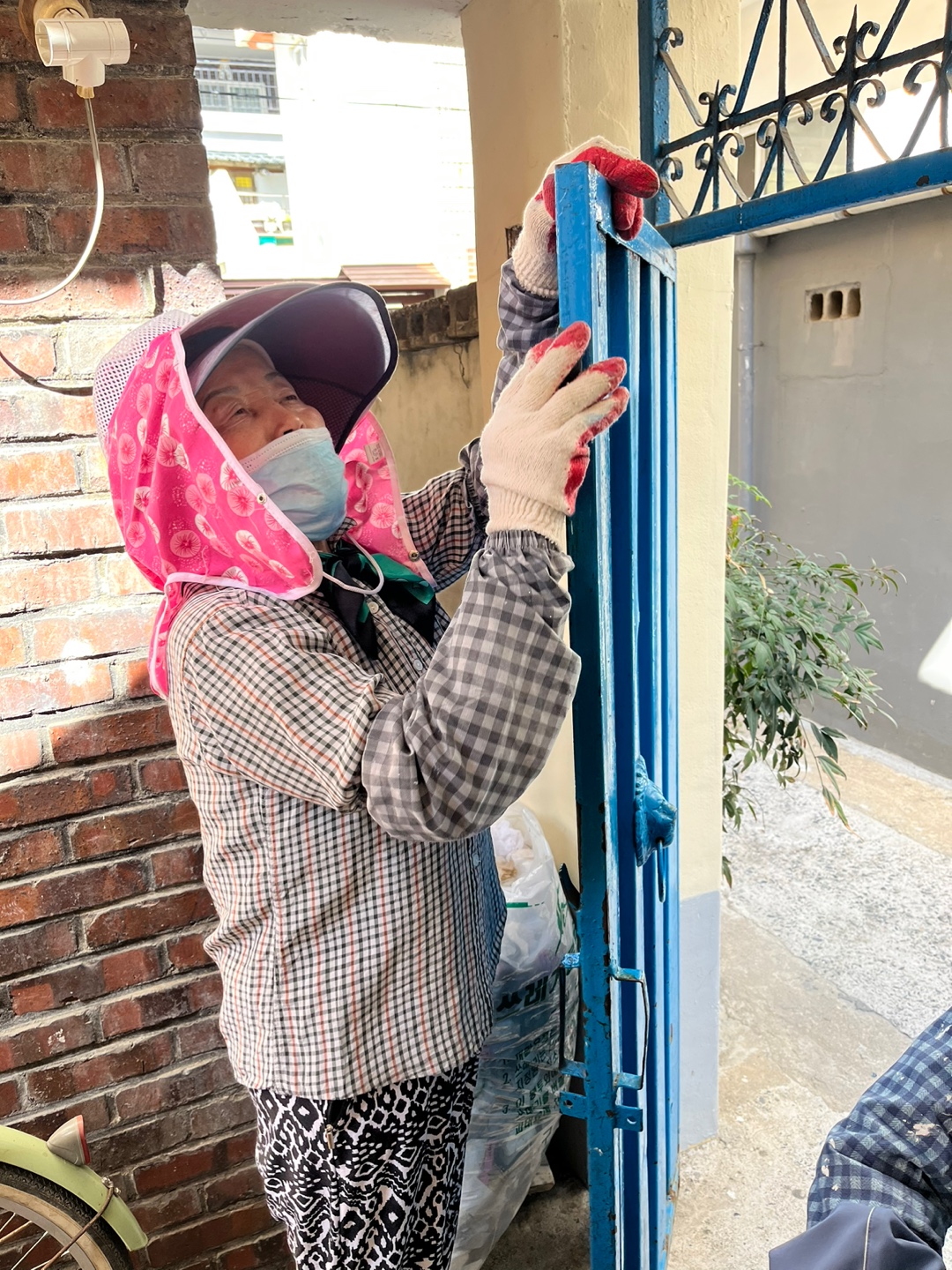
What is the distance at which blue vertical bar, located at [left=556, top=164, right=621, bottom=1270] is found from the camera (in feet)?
3.35

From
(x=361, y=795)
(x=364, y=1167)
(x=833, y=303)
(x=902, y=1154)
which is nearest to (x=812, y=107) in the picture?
(x=361, y=795)

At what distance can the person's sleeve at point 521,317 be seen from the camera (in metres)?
1.23

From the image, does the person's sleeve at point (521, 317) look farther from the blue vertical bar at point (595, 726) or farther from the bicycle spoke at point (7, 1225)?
the bicycle spoke at point (7, 1225)

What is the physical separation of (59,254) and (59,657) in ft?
2.37

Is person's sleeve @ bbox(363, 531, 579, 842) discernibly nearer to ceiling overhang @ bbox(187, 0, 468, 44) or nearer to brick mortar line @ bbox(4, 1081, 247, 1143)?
brick mortar line @ bbox(4, 1081, 247, 1143)

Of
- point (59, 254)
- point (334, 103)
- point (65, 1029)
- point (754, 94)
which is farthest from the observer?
point (334, 103)

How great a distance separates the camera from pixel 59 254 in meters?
1.60

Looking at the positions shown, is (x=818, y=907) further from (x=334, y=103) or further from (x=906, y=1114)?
(x=334, y=103)

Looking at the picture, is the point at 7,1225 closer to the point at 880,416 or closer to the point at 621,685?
the point at 621,685

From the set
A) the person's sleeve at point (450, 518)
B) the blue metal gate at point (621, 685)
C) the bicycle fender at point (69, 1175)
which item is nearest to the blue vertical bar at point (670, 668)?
the blue metal gate at point (621, 685)

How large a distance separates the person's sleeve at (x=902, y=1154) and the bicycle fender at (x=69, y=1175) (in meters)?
1.35

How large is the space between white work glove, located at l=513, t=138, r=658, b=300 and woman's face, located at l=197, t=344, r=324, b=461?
1.20 ft

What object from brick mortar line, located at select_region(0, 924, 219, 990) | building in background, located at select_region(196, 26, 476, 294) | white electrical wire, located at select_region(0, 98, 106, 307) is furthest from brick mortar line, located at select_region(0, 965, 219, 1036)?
building in background, located at select_region(196, 26, 476, 294)

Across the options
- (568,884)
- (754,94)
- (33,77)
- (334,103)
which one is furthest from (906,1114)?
(334,103)
